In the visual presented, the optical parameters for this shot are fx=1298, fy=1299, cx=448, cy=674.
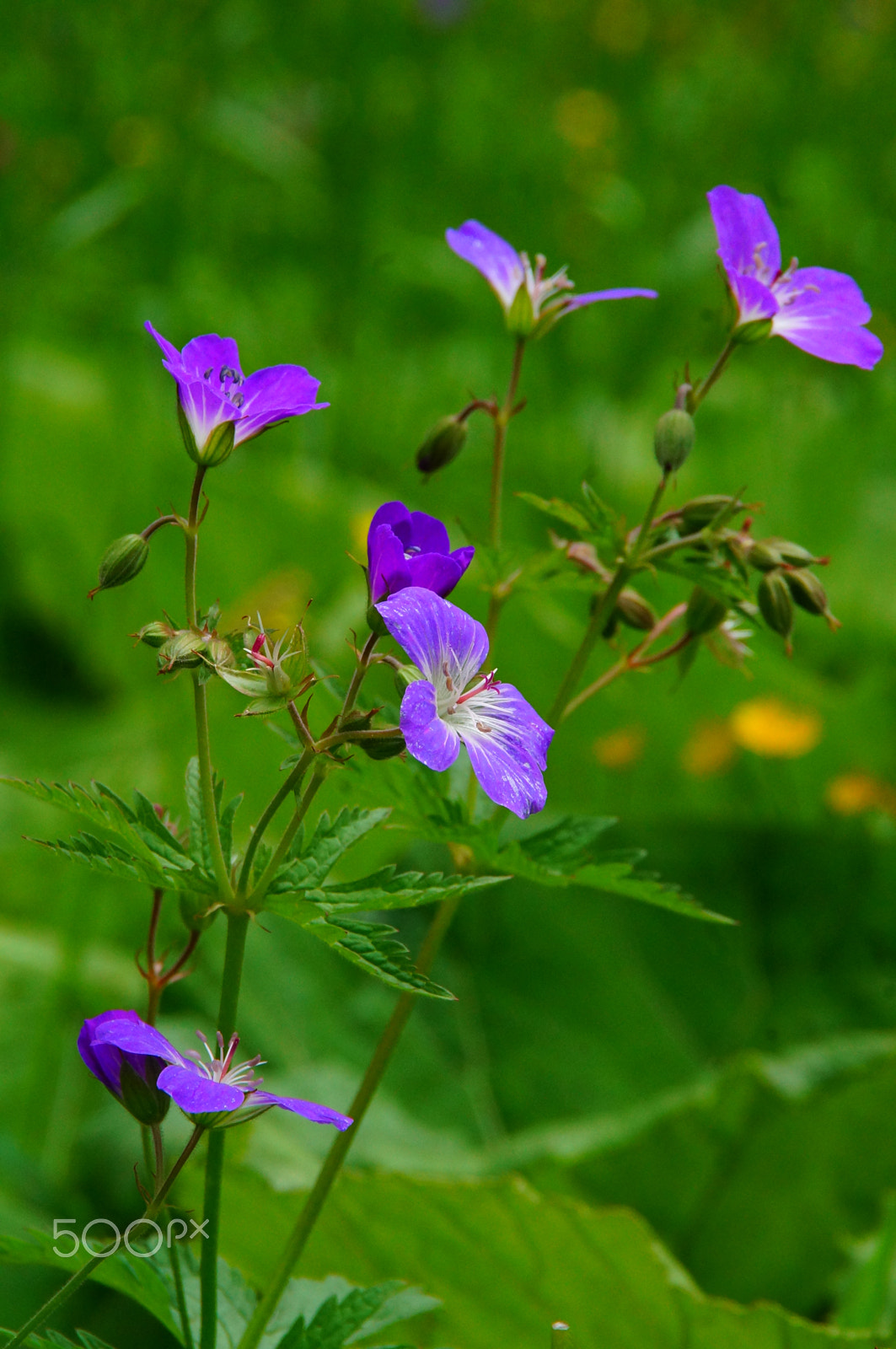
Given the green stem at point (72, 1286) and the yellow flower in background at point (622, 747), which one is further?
the yellow flower in background at point (622, 747)

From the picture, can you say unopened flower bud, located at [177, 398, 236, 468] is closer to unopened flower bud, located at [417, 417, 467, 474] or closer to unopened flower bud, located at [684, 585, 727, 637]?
unopened flower bud, located at [417, 417, 467, 474]

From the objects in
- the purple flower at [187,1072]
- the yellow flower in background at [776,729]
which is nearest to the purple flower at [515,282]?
the purple flower at [187,1072]

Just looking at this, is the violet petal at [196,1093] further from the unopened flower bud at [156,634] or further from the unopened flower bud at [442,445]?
the unopened flower bud at [442,445]

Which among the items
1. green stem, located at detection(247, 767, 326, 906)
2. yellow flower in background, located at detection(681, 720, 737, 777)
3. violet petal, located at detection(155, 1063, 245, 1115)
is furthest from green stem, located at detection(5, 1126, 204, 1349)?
yellow flower in background, located at detection(681, 720, 737, 777)

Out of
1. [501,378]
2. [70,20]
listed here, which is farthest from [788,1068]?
[70,20]

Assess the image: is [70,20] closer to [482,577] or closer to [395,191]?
[395,191]

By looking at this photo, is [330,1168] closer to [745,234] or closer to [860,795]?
[745,234]
